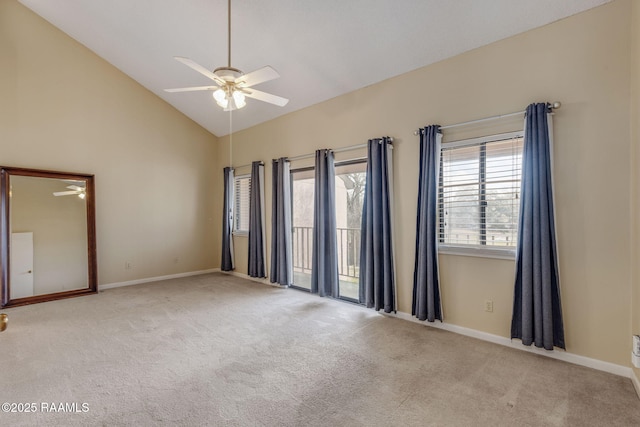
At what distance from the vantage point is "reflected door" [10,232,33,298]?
411cm

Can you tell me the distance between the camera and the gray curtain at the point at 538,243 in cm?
251

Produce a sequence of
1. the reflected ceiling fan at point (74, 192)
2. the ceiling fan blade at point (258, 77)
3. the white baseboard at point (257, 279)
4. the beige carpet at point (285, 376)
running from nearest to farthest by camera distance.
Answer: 1. the beige carpet at point (285, 376)
2. the ceiling fan blade at point (258, 77)
3. the reflected ceiling fan at point (74, 192)
4. the white baseboard at point (257, 279)

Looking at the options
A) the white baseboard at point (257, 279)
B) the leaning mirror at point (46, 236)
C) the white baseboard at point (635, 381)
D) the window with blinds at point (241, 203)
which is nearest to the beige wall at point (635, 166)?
the white baseboard at point (635, 381)

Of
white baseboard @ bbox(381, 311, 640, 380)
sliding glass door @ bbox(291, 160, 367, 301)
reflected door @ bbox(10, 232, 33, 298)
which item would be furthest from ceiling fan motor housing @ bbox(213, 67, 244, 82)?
reflected door @ bbox(10, 232, 33, 298)

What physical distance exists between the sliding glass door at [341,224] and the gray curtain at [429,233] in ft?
5.33

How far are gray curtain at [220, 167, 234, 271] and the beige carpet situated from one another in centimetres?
242

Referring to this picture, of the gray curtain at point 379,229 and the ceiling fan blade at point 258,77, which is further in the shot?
the gray curtain at point 379,229

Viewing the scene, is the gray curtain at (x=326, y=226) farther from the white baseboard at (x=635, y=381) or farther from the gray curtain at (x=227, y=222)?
the white baseboard at (x=635, y=381)

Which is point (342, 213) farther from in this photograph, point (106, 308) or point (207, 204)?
point (106, 308)

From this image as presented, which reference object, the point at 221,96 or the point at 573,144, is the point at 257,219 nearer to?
the point at 221,96

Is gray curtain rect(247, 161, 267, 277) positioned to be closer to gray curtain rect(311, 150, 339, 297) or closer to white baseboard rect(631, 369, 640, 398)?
gray curtain rect(311, 150, 339, 297)

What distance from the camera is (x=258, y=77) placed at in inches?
95.2

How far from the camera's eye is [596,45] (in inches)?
94.5

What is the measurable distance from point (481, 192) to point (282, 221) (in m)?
2.95
